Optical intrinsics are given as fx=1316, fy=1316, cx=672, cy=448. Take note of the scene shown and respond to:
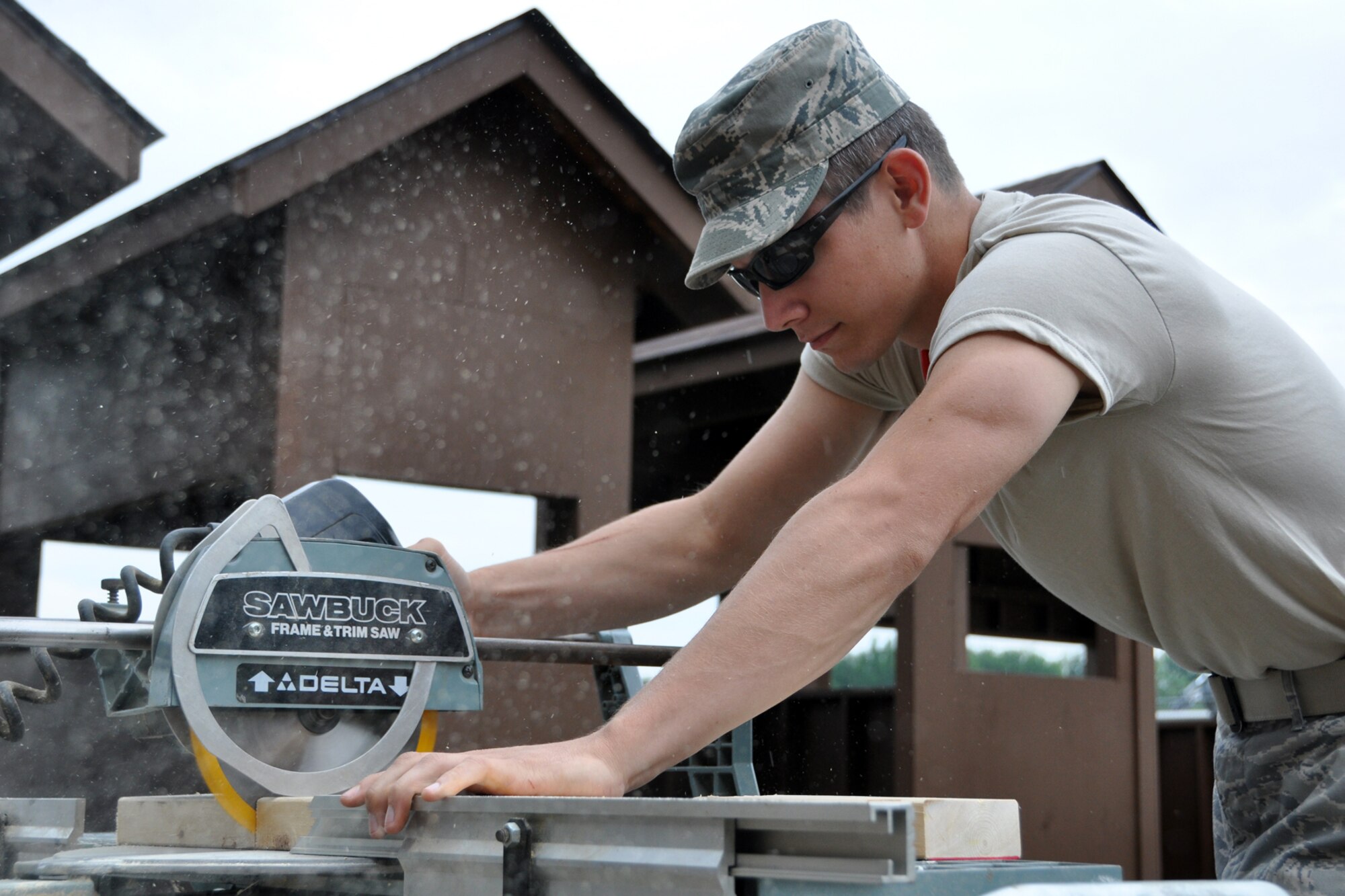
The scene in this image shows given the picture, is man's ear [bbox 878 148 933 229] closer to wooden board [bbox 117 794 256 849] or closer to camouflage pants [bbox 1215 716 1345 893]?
camouflage pants [bbox 1215 716 1345 893]

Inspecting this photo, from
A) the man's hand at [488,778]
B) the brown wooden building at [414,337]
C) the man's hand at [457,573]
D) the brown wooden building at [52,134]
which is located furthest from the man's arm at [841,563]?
the brown wooden building at [52,134]

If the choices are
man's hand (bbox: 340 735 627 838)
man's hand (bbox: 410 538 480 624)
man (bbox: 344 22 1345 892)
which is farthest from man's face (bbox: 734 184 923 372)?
man's hand (bbox: 340 735 627 838)

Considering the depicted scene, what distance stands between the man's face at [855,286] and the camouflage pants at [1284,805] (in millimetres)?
662

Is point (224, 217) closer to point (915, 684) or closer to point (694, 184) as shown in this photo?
point (694, 184)

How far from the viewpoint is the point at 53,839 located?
143 centimetres

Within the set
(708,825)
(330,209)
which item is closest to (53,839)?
(708,825)

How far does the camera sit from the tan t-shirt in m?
1.27

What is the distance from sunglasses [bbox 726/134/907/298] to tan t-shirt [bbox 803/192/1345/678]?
0.15 meters

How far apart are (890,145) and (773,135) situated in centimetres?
15

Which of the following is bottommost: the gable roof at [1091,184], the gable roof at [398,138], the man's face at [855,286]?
the man's face at [855,286]

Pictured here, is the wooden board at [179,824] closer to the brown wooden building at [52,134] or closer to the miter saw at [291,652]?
the miter saw at [291,652]

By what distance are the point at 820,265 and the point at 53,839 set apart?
105 centimetres

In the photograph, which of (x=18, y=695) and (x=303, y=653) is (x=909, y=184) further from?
(x=18, y=695)

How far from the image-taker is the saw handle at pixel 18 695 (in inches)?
59.7
